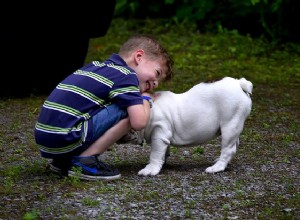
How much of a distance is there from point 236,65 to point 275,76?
21.7 inches

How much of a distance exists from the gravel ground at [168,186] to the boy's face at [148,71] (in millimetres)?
534

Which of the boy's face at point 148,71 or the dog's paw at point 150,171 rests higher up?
the boy's face at point 148,71

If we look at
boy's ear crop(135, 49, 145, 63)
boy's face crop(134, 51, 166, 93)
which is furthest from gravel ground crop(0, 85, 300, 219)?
boy's ear crop(135, 49, 145, 63)

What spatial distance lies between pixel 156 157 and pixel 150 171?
9cm

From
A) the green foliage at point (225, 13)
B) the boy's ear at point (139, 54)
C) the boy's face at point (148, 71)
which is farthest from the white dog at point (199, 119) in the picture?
the green foliage at point (225, 13)

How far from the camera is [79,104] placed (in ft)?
15.0

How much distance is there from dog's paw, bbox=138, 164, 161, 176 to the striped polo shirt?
1.32ft

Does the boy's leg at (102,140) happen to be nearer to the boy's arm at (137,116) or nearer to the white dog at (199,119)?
the boy's arm at (137,116)

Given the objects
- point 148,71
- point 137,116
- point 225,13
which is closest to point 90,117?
point 137,116

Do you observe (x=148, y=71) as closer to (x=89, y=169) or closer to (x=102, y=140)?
(x=102, y=140)

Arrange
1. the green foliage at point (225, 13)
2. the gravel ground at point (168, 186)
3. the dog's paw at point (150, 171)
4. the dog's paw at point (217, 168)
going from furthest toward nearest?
1. the green foliage at point (225, 13)
2. the dog's paw at point (217, 168)
3. the dog's paw at point (150, 171)
4. the gravel ground at point (168, 186)

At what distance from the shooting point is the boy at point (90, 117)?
4.55 meters

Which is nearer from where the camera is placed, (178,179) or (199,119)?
(178,179)

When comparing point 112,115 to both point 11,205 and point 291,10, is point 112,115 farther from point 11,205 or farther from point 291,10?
point 291,10
